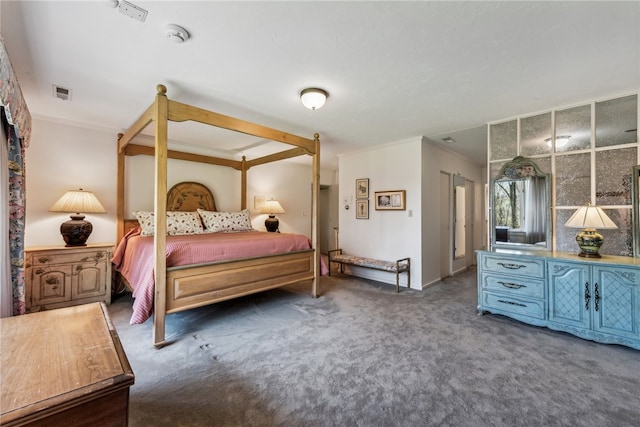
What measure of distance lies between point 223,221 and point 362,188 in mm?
2506

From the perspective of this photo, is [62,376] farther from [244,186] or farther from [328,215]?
[328,215]

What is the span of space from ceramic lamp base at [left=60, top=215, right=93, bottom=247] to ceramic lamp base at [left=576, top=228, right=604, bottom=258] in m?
5.51

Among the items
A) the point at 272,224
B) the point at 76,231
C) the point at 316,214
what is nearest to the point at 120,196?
the point at 76,231

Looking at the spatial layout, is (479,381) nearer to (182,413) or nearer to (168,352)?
(182,413)

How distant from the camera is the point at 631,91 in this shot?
2.55 meters

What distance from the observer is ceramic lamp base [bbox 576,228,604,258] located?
2.50m

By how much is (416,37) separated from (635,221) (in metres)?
2.72

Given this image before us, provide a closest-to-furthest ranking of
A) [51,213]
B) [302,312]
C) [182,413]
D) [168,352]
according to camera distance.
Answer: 1. [182,413]
2. [168,352]
3. [302,312]
4. [51,213]

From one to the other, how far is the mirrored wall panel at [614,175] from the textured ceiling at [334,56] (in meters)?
0.60

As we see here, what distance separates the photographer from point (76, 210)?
10.6 feet

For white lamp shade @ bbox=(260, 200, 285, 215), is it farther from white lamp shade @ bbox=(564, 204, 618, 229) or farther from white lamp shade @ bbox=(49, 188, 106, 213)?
white lamp shade @ bbox=(564, 204, 618, 229)

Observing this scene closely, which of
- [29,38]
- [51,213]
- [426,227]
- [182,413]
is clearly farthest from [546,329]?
[51,213]

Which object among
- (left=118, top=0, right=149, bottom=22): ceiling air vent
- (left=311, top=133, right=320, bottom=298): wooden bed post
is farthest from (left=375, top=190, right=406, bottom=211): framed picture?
(left=118, top=0, right=149, bottom=22): ceiling air vent

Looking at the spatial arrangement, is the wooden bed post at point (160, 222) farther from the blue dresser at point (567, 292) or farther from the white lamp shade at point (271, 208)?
the blue dresser at point (567, 292)
